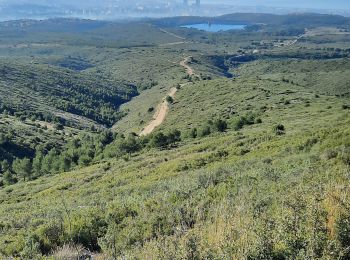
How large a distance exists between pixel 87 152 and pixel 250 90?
4213 centimetres

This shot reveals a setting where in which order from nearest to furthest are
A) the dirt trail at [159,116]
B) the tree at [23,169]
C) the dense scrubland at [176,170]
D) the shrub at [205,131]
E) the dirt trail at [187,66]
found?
1. the dense scrubland at [176,170]
2. the shrub at [205,131]
3. the tree at [23,169]
4. the dirt trail at [159,116]
5. the dirt trail at [187,66]

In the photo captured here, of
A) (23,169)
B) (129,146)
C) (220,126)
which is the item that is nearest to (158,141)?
(129,146)

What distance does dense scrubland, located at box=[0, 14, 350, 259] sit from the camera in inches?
289

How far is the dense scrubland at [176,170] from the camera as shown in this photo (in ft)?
24.1

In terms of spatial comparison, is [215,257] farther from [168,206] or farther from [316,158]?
[316,158]

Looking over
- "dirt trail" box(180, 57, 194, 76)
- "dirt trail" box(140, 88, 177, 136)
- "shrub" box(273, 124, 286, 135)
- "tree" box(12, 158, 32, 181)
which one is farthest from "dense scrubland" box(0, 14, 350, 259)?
"dirt trail" box(180, 57, 194, 76)

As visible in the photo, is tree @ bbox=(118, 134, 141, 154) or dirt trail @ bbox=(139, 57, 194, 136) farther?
dirt trail @ bbox=(139, 57, 194, 136)

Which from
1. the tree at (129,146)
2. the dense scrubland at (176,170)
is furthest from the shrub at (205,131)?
the tree at (129,146)

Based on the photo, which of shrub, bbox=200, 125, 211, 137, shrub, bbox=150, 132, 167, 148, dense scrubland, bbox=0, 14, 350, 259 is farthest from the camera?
shrub, bbox=200, 125, 211, 137

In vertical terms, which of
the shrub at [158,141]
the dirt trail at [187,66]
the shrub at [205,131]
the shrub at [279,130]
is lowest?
the dirt trail at [187,66]

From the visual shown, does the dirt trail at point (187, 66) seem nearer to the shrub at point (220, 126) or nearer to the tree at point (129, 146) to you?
the shrub at point (220, 126)

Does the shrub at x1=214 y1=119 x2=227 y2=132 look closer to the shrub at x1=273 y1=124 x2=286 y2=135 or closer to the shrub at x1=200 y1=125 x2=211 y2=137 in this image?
the shrub at x1=200 y1=125 x2=211 y2=137

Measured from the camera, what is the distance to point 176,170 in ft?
96.5

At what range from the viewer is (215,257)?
6395 millimetres
